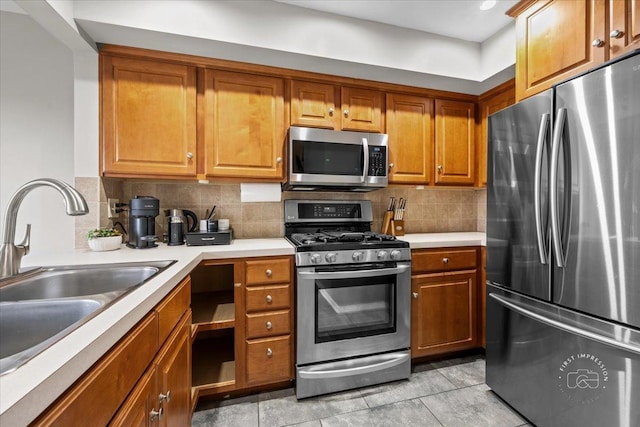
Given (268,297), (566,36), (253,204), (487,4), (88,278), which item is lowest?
(268,297)

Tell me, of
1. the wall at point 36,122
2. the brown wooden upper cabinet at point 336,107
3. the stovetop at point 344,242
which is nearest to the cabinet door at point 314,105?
the brown wooden upper cabinet at point 336,107

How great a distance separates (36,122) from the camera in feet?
6.07

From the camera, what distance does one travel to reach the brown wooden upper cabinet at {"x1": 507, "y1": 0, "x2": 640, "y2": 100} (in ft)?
4.31

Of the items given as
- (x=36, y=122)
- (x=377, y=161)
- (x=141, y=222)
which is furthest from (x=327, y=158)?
(x=36, y=122)

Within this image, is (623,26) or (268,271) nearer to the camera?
(623,26)

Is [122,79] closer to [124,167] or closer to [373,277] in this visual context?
[124,167]

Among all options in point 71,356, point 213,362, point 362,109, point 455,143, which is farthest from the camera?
point 455,143

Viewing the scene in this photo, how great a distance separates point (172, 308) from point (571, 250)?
1732 millimetres

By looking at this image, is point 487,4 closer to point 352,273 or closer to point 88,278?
point 352,273

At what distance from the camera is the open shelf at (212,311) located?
5.56 feet

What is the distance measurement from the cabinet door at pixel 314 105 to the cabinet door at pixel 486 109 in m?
1.26

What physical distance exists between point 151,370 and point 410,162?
7.16ft

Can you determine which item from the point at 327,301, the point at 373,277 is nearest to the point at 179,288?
the point at 327,301

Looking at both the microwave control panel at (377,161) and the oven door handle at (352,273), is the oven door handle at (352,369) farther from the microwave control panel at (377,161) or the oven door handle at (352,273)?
the microwave control panel at (377,161)
